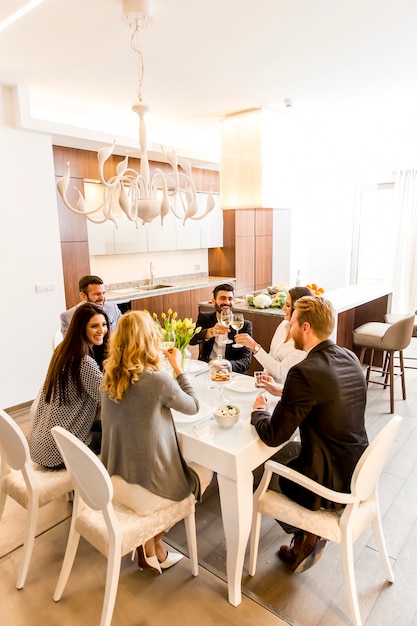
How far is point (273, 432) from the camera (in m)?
1.68

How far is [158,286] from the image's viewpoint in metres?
5.69

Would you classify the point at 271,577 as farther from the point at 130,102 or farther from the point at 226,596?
the point at 130,102

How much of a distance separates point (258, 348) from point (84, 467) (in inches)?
55.2

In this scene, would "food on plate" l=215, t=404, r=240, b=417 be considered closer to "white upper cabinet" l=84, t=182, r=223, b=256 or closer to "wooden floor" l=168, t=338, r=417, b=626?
"wooden floor" l=168, t=338, r=417, b=626

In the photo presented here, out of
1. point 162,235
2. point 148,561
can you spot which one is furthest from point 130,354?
point 162,235

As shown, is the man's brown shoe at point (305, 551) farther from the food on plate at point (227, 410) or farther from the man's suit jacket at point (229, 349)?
the man's suit jacket at point (229, 349)

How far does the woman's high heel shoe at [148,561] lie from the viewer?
6.25 ft

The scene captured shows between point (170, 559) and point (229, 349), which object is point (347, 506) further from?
point (229, 349)

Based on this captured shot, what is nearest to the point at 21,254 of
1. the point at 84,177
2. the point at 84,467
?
the point at 84,177

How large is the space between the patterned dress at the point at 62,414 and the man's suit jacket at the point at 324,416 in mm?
855

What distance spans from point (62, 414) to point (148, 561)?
81 cm

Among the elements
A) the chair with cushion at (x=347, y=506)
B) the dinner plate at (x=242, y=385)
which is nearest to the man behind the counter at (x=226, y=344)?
the dinner plate at (x=242, y=385)

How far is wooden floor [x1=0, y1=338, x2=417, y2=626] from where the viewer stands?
1.72 m

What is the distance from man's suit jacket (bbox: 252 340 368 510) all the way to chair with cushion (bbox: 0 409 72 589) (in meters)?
1.01
